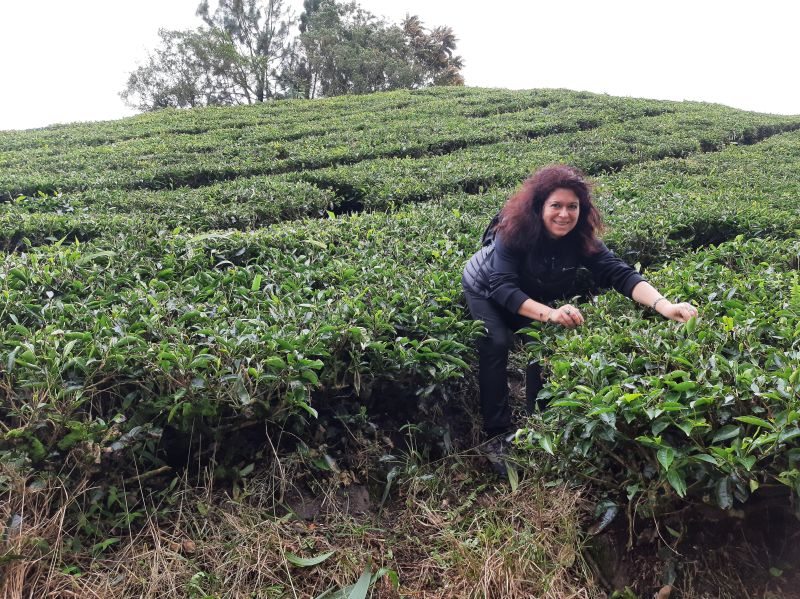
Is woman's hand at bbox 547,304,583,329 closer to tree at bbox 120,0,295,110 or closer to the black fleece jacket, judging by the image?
the black fleece jacket

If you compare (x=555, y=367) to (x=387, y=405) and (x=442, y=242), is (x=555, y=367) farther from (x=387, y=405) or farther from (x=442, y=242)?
(x=442, y=242)

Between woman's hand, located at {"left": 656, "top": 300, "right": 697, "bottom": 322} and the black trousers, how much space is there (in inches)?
25.0

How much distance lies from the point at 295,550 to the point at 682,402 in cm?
145

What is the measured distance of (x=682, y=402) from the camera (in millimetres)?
1876

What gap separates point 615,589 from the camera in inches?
77.9

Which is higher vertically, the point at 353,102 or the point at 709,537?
the point at 353,102

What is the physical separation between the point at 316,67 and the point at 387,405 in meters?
25.4

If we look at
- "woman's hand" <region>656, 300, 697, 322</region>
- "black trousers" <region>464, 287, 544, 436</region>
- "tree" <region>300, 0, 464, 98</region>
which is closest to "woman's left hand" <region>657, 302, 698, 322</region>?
"woman's hand" <region>656, 300, 697, 322</region>

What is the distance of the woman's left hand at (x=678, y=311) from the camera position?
2.49 meters

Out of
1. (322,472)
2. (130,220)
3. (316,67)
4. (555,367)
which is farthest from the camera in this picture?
(316,67)

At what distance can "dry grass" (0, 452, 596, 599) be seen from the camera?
192cm

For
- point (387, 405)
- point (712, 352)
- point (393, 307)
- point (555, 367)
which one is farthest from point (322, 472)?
point (712, 352)

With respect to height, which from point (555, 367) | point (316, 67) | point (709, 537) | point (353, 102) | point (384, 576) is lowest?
point (384, 576)

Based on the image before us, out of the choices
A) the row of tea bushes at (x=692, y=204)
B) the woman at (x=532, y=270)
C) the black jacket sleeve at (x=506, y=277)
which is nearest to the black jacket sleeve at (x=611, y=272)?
the woman at (x=532, y=270)
